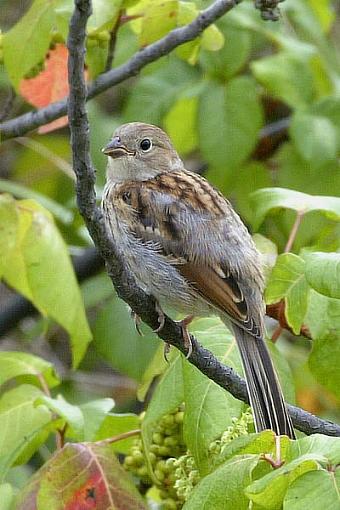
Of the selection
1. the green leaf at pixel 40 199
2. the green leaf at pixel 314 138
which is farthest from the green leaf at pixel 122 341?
the green leaf at pixel 314 138

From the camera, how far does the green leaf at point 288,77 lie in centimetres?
473

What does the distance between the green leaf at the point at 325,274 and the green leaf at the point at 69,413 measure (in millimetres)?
756

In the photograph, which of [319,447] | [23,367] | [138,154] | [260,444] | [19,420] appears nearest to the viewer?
[319,447]

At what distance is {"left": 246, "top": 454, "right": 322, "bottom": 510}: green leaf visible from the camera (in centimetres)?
221

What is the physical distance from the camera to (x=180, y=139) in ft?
17.0

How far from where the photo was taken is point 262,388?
297cm

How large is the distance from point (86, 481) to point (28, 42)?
136 centimetres

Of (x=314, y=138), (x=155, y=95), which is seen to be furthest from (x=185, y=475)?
(x=155, y=95)

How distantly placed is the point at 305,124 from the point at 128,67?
1.13 metres

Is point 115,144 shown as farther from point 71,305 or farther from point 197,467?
point 197,467

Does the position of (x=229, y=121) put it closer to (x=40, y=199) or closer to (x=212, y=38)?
(x=40, y=199)

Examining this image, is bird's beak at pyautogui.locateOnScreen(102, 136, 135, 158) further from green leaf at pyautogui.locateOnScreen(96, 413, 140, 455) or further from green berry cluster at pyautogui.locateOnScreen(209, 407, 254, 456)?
green berry cluster at pyautogui.locateOnScreen(209, 407, 254, 456)

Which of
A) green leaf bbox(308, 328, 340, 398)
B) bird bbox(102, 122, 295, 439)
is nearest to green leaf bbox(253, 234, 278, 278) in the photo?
bird bbox(102, 122, 295, 439)

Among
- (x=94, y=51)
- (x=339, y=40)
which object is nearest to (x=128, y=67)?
(x=94, y=51)
